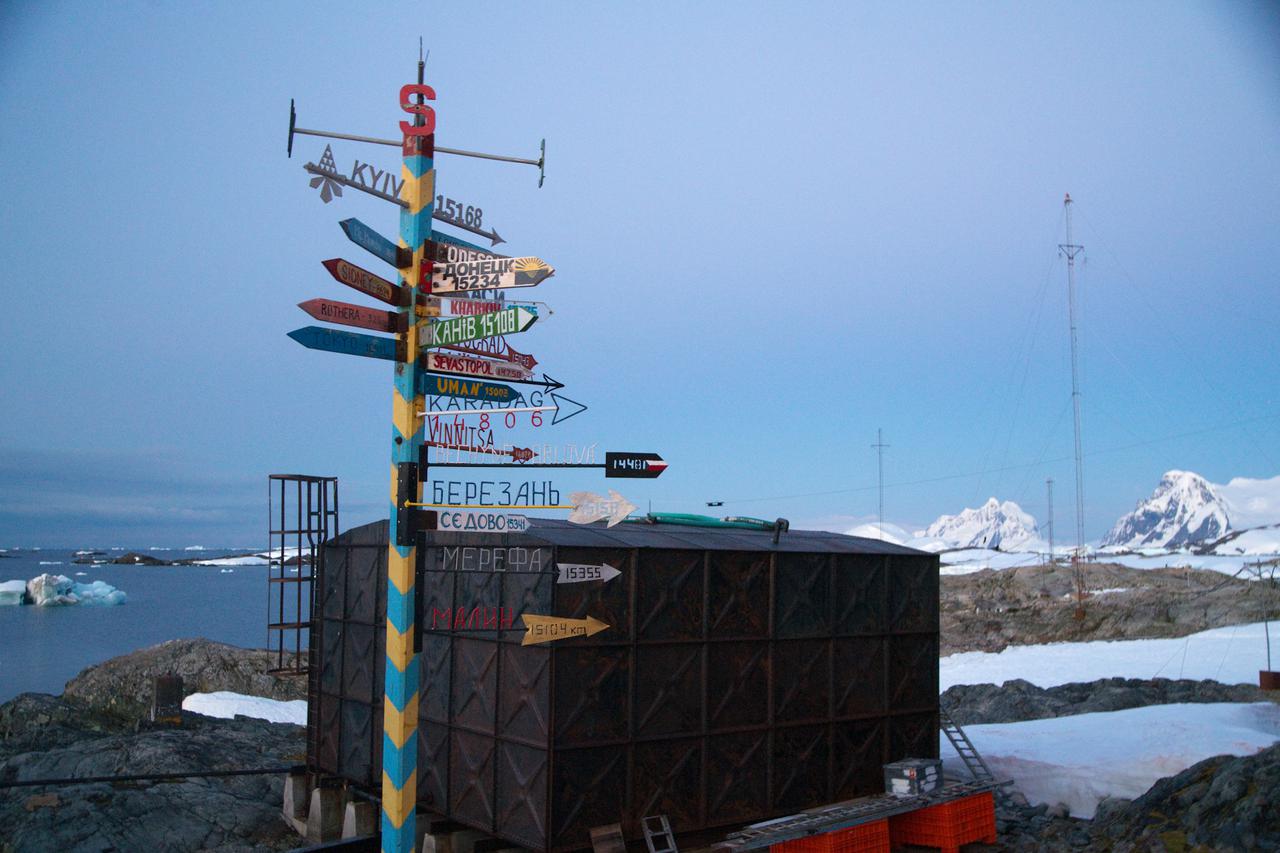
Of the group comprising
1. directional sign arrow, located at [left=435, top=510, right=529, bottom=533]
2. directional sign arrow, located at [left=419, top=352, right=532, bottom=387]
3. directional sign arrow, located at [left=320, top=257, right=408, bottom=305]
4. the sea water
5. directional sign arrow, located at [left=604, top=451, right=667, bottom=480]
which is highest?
directional sign arrow, located at [left=320, top=257, right=408, bottom=305]

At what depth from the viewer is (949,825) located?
17.1 metres

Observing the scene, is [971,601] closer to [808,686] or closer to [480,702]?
[808,686]

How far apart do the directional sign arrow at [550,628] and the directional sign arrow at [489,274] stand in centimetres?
462

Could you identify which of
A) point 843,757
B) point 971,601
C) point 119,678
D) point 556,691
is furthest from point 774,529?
point 971,601

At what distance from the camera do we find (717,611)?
16.2 metres

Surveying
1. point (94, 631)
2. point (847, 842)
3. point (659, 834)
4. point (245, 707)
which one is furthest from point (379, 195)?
point (94, 631)

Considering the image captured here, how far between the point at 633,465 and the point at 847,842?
8.55 metres

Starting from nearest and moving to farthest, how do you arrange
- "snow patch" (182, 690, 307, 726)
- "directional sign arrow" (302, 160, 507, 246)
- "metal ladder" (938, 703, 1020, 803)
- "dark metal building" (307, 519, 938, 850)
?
"directional sign arrow" (302, 160, 507, 246) < "dark metal building" (307, 519, 938, 850) < "metal ladder" (938, 703, 1020, 803) < "snow patch" (182, 690, 307, 726)

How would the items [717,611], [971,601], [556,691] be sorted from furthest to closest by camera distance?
[971,601], [717,611], [556,691]

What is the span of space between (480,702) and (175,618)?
4340 inches

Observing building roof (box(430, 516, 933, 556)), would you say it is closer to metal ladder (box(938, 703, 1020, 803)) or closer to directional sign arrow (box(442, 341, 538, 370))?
directional sign arrow (box(442, 341, 538, 370))

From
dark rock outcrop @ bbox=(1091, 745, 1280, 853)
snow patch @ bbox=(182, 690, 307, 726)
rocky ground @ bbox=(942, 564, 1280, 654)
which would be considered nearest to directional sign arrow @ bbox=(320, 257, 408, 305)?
dark rock outcrop @ bbox=(1091, 745, 1280, 853)

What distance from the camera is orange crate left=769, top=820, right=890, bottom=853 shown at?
50.3 ft

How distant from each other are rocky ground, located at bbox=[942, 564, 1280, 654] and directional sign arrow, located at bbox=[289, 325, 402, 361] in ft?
147
